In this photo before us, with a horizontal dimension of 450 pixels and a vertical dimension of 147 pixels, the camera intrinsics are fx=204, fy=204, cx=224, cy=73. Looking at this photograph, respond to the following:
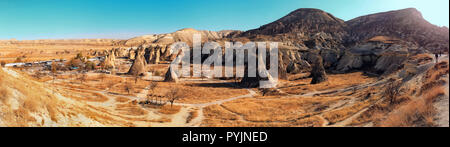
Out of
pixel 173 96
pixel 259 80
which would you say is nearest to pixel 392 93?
pixel 173 96

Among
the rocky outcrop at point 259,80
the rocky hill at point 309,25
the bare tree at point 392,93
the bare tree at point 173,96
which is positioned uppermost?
the rocky hill at point 309,25

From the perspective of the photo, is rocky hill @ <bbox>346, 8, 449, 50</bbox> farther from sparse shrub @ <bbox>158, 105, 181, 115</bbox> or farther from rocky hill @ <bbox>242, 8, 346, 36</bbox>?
sparse shrub @ <bbox>158, 105, 181, 115</bbox>

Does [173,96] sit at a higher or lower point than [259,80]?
lower

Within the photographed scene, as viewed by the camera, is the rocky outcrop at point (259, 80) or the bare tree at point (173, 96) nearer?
the bare tree at point (173, 96)

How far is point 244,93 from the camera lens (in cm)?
3972

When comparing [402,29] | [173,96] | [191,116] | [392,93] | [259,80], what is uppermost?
[402,29]

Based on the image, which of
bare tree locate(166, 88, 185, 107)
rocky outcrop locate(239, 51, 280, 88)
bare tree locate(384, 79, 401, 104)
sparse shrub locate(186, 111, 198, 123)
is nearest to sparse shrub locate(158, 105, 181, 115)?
bare tree locate(166, 88, 185, 107)

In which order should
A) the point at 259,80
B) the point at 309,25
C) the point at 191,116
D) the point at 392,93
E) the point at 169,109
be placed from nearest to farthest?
the point at 392,93 < the point at 191,116 < the point at 169,109 < the point at 259,80 < the point at 309,25

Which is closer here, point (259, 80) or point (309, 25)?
point (259, 80)

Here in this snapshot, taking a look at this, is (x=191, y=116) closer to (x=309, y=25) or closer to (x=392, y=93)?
(x=392, y=93)

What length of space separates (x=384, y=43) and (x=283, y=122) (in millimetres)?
72438

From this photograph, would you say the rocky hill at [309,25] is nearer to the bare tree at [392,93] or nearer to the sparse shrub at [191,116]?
the bare tree at [392,93]

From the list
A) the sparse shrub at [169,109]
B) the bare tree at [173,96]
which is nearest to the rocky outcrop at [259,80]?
the bare tree at [173,96]
